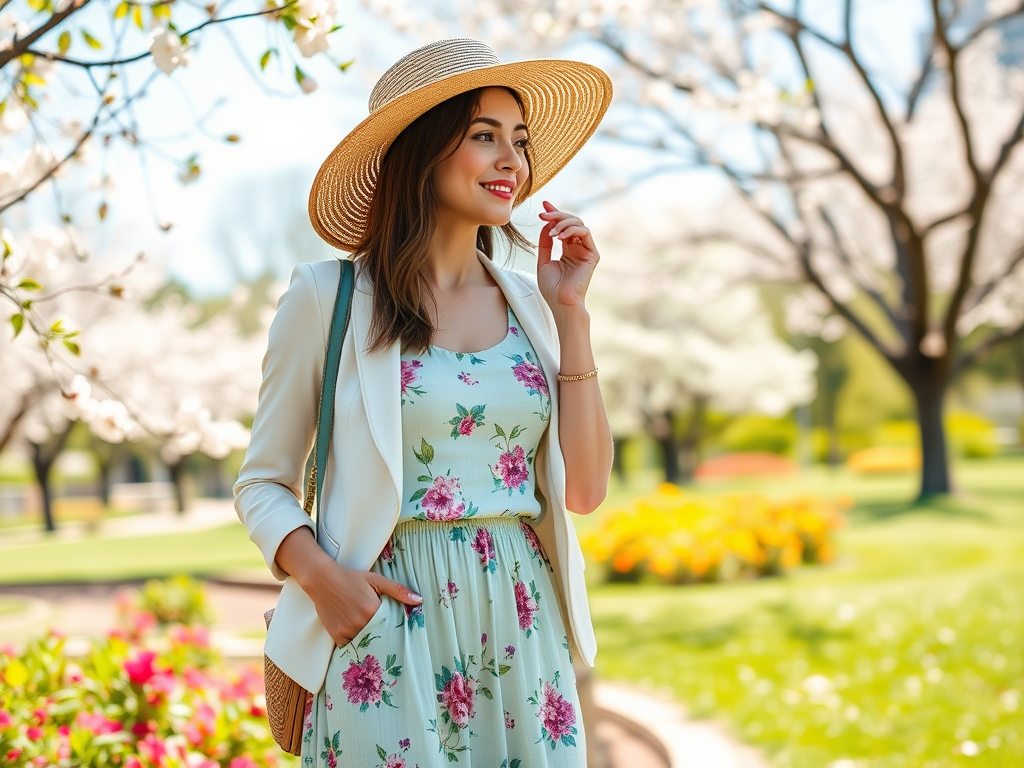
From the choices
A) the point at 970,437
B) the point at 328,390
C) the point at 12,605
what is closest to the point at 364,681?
the point at 328,390

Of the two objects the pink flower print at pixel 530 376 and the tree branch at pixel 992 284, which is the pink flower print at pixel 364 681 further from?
the tree branch at pixel 992 284

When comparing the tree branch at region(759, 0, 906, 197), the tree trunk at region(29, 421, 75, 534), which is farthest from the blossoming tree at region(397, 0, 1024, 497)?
the tree trunk at region(29, 421, 75, 534)

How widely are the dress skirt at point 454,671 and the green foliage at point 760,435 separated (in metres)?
37.3

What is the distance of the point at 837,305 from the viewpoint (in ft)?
45.2

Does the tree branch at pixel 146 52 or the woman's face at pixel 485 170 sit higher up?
the tree branch at pixel 146 52

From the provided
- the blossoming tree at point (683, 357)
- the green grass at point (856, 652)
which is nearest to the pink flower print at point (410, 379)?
the green grass at point (856, 652)

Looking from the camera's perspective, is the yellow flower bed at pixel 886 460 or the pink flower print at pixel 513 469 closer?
the pink flower print at pixel 513 469

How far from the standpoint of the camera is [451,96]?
2186mm

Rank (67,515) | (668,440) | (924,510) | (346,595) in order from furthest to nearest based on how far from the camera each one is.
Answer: (67,515), (668,440), (924,510), (346,595)

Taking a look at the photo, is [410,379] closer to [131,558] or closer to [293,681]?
[293,681]

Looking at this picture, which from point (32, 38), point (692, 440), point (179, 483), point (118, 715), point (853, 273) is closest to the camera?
point (32, 38)

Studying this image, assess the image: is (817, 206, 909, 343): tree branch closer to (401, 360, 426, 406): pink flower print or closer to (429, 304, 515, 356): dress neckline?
(429, 304, 515, 356): dress neckline

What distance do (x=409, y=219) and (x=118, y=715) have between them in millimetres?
2126

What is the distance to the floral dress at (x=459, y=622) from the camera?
1.92m
